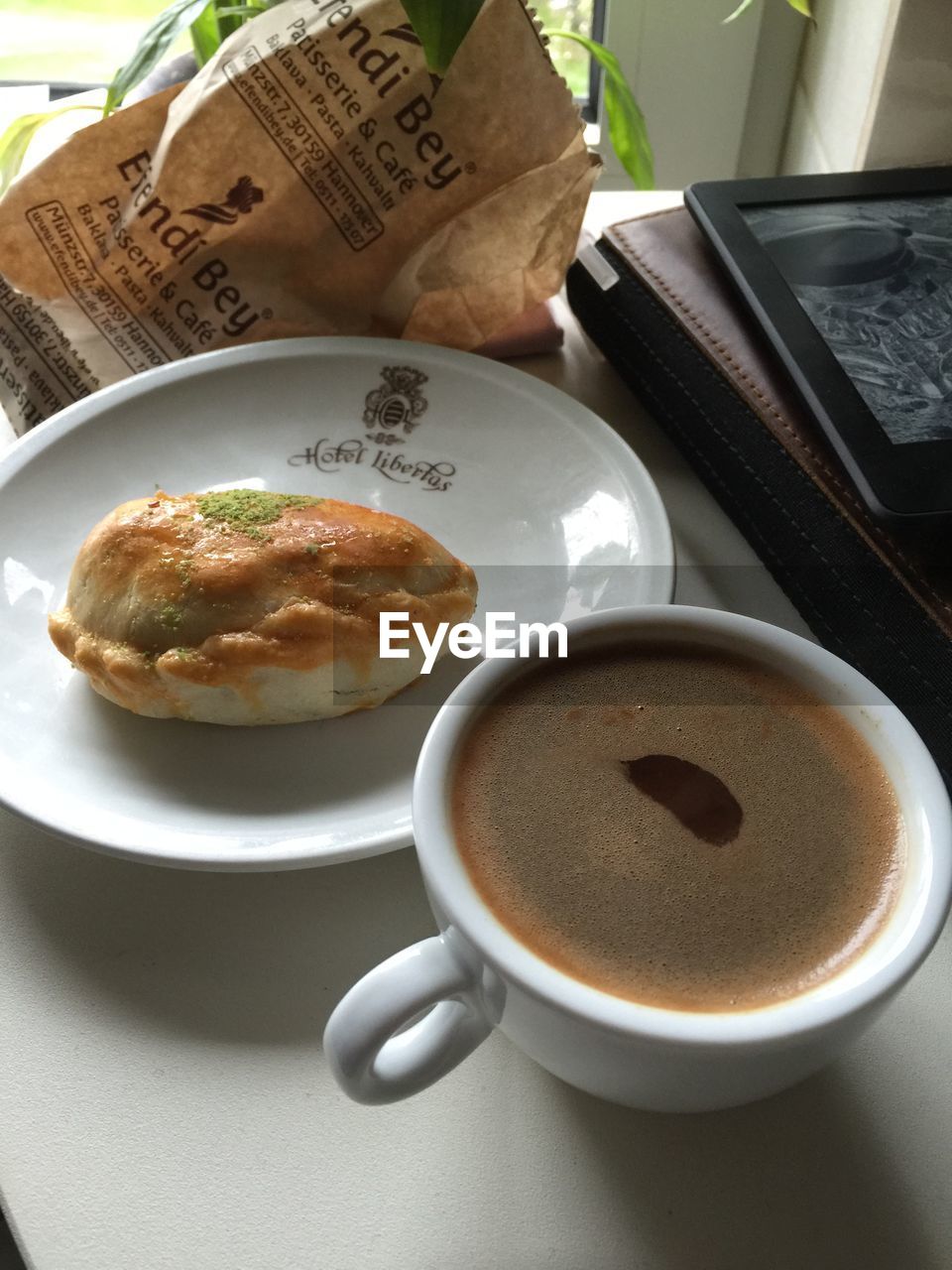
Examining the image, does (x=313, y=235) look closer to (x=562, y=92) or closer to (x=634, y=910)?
(x=562, y=92)

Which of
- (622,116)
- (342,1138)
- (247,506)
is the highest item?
(622,116)

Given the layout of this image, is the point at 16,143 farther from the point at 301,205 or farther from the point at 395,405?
the point at 395,405

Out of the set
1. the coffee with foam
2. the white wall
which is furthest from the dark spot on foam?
the white wall

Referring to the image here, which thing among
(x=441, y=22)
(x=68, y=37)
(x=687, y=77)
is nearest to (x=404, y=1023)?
(x=441, y=22)

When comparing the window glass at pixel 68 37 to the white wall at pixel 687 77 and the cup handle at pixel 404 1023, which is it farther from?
the cup handle at pixel 404 1023

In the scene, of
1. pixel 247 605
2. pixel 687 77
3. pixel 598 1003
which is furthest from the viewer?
pixel 687 77

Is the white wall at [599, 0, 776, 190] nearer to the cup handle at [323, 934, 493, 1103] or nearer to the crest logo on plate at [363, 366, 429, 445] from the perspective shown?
the crest logo on plate at [363, 366, 429, 445]
